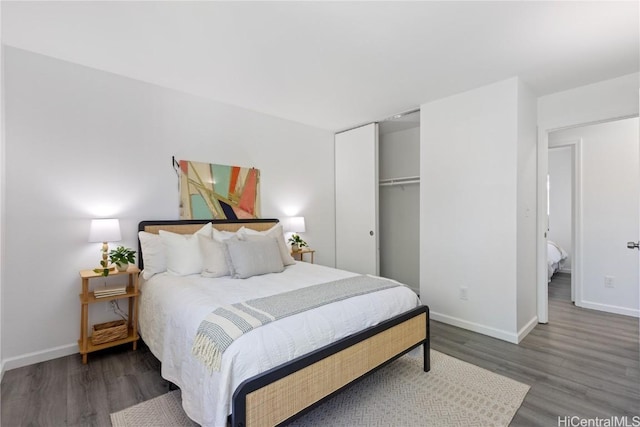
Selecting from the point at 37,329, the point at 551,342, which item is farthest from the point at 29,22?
the point at 551,342

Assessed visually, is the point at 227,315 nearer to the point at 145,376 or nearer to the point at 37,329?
the point at 145,376

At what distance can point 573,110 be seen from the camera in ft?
10.3

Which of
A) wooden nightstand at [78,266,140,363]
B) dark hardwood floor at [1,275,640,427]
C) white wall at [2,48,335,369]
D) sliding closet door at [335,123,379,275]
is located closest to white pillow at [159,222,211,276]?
wooden nightstand at [78,266,140,363]

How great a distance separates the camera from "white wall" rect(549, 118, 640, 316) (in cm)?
361

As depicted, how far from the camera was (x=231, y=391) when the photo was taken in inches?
54.0

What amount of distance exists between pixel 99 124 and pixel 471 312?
13.7ft

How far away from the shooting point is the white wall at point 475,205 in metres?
2.90

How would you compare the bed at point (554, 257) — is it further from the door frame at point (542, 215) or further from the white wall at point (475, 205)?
the white wall at point (475, 205)

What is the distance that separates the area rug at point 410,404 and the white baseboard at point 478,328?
761 mm

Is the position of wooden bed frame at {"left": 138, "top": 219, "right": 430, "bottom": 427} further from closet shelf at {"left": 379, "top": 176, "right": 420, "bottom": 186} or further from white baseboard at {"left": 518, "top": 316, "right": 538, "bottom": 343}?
closet shelf at {"left": 379, "top": 176, "right": 420, "bottom": 186}

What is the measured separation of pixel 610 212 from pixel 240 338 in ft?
15.5

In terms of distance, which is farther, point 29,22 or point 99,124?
point 99,124

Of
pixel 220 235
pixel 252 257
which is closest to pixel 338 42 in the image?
pixel 252 257

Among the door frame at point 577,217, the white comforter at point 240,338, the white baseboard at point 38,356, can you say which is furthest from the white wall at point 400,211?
the white baseboard at point 38,356
